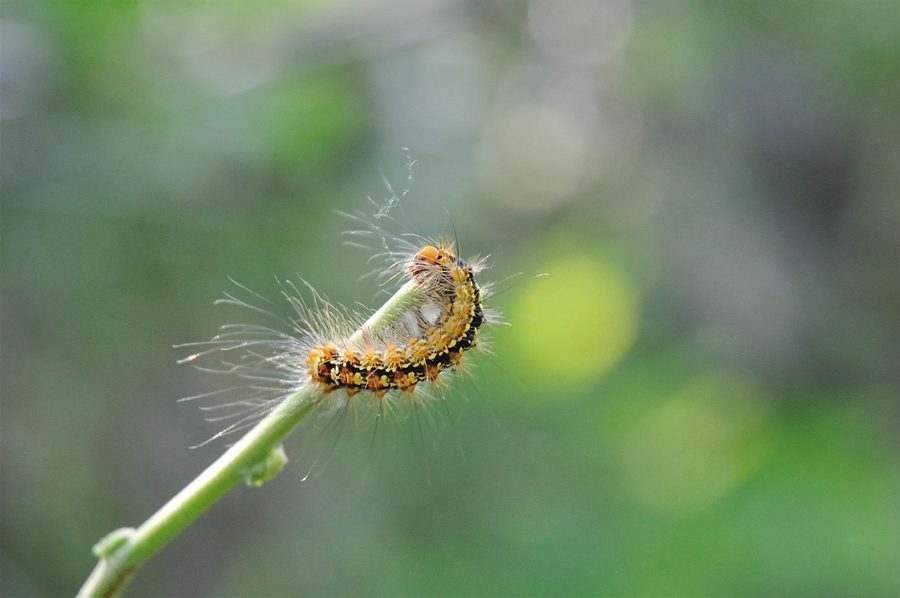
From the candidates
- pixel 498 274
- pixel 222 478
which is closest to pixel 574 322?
pixel 498 274

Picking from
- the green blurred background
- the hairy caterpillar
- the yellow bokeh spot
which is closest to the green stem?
the hairy caterpillar

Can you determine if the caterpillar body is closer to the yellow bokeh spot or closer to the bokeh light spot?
the yellow bokeh spot

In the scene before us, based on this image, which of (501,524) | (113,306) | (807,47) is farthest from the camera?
(807,47)

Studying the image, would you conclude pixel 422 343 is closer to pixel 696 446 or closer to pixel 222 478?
pixel 222 478

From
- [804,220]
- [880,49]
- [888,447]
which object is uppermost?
[880,49]

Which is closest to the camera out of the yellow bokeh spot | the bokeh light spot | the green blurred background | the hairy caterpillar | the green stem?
the green stem

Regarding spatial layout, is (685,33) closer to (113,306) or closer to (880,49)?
(880,49)

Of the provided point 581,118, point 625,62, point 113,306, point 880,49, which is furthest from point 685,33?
point 113,306
